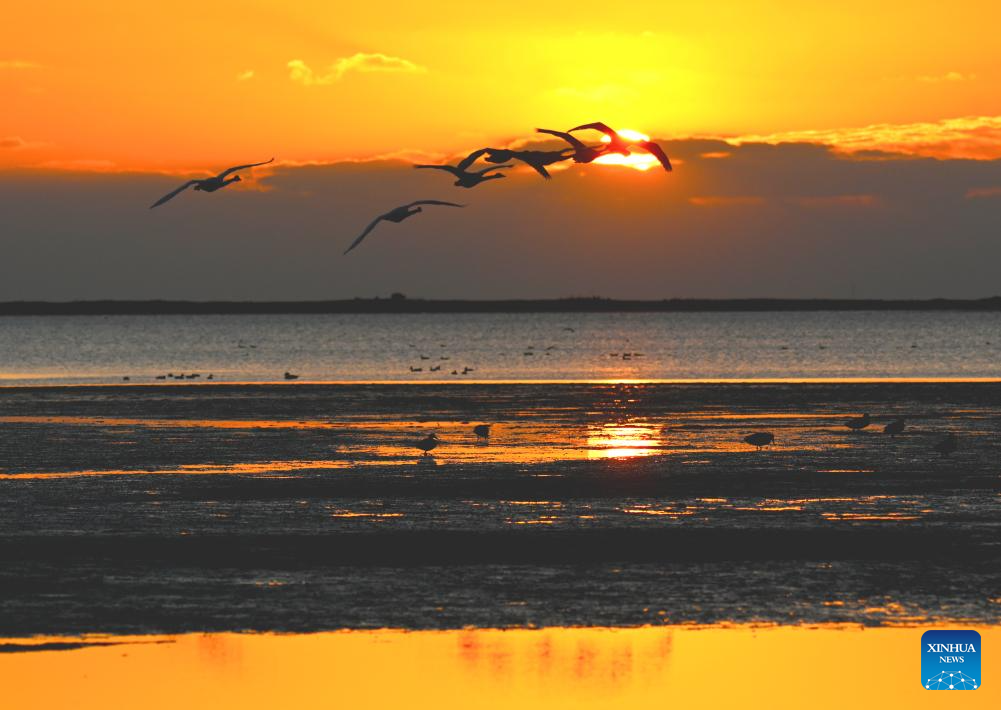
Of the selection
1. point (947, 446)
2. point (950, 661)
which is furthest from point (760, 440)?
point (950, 661)

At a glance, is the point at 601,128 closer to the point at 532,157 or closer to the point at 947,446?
the point at 532,157

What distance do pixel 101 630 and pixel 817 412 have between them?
115 feet

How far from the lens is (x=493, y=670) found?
46.4ft

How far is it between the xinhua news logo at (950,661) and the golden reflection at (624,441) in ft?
60.9

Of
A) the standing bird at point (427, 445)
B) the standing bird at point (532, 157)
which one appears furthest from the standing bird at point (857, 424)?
the standing bird at point (532, 157)

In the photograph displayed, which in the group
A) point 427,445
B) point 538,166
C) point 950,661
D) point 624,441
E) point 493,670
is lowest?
point 624,441

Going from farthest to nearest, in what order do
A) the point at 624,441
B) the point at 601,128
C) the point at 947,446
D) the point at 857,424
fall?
the point at 857,424
the point at 624,441
the point at 947,446
the point at 601,128

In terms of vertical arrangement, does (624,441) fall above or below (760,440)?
below

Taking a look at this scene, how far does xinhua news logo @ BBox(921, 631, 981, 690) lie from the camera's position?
13633mm

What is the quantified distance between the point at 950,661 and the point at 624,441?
23.5m

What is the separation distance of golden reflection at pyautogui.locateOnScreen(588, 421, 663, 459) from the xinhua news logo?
18.6m

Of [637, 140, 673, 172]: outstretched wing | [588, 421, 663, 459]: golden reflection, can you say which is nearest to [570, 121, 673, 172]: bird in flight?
[637, 140, 673, 172]: outstretched wing

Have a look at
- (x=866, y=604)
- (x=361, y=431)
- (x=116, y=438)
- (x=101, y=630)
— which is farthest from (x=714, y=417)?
(x=101, y=630)

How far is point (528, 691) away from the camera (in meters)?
13.3
